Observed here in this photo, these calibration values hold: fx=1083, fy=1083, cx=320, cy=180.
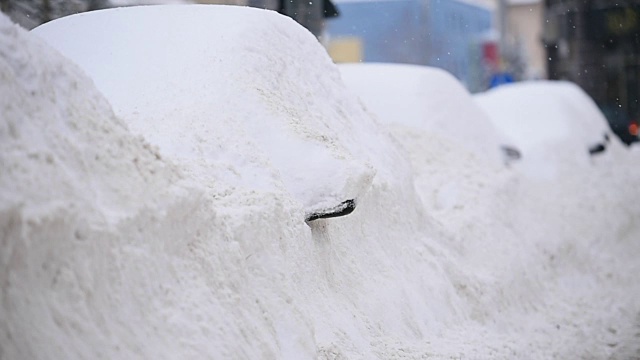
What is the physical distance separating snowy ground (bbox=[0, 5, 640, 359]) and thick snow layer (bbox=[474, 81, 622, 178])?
2894 mm

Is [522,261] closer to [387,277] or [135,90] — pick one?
[387,277]

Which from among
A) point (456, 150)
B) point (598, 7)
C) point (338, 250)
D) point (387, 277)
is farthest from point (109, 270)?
point (598, 7)

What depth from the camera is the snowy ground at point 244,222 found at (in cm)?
359

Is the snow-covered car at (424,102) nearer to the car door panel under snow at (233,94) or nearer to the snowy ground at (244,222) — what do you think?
the snowy ground at (244,222)

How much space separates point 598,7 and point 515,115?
22.5 metres

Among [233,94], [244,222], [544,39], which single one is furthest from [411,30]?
[244,222]

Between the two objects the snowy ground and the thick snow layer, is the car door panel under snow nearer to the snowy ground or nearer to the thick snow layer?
the snowy ground

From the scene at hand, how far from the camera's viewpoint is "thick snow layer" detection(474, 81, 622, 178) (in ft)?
42.2

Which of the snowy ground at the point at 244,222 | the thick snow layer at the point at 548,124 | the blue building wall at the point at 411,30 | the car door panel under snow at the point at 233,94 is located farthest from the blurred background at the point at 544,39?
the car door panel under snow at the point at 233,94

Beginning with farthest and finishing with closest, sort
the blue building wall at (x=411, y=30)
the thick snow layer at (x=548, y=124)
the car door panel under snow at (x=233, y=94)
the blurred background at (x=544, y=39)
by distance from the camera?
the blue building wall at (x=411, y=30)
the blurred background at (x=544, y=39)
the thick snow layer at (x=548, y=124)
the car door panel under snow at (x=233, y=94)

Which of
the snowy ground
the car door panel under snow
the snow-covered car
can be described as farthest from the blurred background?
the car door panel under snow

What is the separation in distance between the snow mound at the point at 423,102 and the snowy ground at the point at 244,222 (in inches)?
8.8

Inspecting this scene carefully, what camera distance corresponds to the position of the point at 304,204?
5.36 meters

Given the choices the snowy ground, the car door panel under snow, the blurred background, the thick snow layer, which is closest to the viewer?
the snowy ground
